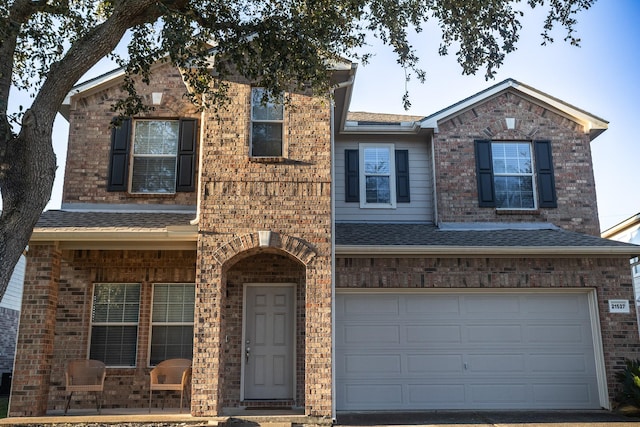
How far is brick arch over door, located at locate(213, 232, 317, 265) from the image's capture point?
9.71 meters

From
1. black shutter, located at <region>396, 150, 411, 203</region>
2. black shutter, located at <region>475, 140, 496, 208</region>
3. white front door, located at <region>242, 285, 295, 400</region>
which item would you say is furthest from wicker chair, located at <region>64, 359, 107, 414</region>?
black shutter, located at <region>475, 140, 496, 208</region>

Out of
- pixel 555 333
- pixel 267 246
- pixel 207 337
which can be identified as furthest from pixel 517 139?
pixel 207 337

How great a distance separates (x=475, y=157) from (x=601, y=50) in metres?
3.53

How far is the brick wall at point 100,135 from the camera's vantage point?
39.1ft

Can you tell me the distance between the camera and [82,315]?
11055mm

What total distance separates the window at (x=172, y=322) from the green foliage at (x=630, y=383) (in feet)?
24.0

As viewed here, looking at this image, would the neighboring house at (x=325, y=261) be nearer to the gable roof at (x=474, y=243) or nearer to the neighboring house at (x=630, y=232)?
the gable roof at (x=474, y=243)

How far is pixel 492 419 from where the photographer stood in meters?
9.92

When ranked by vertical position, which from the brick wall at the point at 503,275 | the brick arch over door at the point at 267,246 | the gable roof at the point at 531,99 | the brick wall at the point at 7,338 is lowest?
the brick wall at the point at 7,338

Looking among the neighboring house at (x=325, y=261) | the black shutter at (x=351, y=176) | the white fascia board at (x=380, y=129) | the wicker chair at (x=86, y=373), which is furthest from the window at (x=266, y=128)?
the wicker chair at (x=86, y=373)

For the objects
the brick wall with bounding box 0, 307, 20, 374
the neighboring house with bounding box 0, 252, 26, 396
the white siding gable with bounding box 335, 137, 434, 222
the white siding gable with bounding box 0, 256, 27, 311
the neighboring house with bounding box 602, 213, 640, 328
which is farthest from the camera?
the white siding gable with bounding box 0, 256, 27, 311

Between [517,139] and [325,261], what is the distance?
5.62 metres

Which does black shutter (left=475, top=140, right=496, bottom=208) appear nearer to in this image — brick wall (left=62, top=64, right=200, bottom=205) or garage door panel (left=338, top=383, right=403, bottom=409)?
garage door panel (left=338, top=383, right=403, bottom=409)

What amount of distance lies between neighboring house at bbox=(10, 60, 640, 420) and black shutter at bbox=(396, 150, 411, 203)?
3 cm
